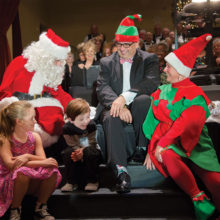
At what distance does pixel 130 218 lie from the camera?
7.68ft

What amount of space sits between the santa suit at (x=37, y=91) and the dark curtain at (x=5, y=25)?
2.08 meters

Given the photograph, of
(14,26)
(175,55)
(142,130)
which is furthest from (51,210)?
(14,26)

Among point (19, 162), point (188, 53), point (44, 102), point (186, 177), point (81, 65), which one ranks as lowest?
point (186, 177)

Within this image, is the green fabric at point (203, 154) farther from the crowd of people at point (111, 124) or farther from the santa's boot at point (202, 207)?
the santa's boot at point (202, 207)

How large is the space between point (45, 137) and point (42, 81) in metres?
0.48

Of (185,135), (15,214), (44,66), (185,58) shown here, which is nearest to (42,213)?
(15,214)

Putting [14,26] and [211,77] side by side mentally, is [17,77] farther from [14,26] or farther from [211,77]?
[14,26]

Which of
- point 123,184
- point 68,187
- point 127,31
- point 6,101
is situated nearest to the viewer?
point 123,184

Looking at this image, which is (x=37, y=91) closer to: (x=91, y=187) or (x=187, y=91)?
(x=91, y=187)

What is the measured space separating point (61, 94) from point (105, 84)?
0.42 m

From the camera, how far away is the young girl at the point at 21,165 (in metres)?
2.15

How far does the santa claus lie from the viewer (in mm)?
2740

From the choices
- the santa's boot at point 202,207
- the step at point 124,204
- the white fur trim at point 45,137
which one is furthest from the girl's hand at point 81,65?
the santa's boot at point 202,207

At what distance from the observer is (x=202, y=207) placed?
7.01ft
